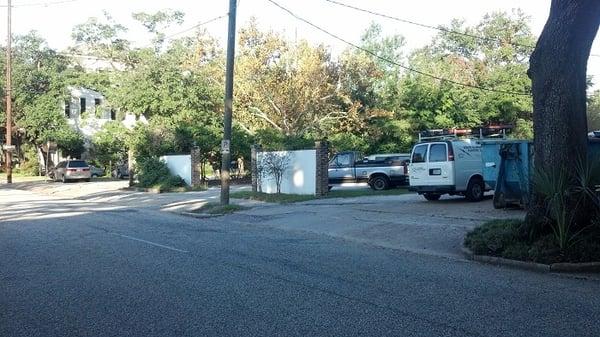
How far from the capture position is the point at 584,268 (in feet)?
29.7

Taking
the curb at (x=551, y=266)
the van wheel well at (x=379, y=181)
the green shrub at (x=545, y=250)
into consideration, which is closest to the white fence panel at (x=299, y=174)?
the van wheel well at (x=379, y=181)

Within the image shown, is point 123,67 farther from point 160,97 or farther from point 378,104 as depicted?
point 378,104

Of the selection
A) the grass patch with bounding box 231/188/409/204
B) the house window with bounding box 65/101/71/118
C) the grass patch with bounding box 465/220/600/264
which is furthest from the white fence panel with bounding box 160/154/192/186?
the house window with bounding box 65/101/71/118

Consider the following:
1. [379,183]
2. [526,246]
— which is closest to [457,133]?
[379,183]

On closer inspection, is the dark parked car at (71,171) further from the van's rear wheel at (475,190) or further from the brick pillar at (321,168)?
the van's rear wheel at (475,190)

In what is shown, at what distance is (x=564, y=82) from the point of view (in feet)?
32.7

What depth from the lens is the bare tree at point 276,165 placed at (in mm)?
24145

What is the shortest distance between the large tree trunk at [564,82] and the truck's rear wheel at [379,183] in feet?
53.2

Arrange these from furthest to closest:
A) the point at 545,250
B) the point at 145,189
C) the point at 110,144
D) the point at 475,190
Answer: the point at 110,144 → the point at 145,189 → the point at 475,190 → the point at 545,250

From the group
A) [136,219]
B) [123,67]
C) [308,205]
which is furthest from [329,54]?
[123,67]

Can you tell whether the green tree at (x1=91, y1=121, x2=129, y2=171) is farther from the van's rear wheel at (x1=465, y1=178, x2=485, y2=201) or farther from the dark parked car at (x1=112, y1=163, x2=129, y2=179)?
the van's rear wheel at (x1=465, y1=178, x2=485, y2=201)

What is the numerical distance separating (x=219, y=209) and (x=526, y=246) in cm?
1171

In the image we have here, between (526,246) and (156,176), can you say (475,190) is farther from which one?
(156,176)

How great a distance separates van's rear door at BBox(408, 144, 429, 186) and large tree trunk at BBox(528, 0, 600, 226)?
29.0 feet
